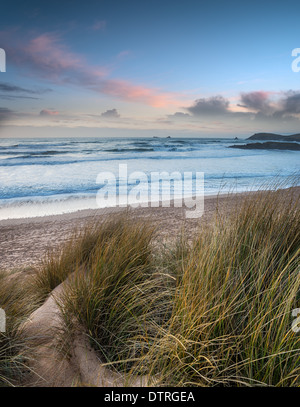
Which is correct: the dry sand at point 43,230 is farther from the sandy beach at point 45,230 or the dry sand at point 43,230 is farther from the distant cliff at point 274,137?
the distant cliff at point 274,137

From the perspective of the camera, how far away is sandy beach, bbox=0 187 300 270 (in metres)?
4.75

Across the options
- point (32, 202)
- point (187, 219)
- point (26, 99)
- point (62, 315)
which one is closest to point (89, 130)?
point (26, 99)

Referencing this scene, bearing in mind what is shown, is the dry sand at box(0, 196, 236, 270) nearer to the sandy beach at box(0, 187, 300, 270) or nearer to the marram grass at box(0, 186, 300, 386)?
the sandy beach at box(0, 187, 300, 270)

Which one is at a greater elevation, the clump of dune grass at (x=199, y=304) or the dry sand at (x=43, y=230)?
the clump of dune grass at (x=199, y=304)

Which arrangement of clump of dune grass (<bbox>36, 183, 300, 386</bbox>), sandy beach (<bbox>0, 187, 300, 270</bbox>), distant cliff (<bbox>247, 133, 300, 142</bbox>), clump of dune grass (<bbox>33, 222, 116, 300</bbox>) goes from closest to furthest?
clump of dune grass (<bbox>36, 183, 300, 386</bbox>)
clump of dune grass (<bbox>33, 222, 116, 300</bbox>)
sandy beach (<bbox>0, 187, 300, 270</bbox>)
distant cliff (<bbox>247, 133, 300, 142</bbox>)

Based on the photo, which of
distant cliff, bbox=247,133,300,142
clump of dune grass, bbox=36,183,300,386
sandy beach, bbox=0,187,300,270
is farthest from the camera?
distant cliff, bbox=247,133,300,142

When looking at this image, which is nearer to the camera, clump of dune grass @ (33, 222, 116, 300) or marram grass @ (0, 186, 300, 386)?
marram grass @ (0, 186, 300, 386)

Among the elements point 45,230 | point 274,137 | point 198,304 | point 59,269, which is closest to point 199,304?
point 198,304

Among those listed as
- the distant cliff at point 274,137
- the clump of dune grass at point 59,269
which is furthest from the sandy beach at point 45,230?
the distant cliff at point 274,137

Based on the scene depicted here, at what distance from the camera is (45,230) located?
20.9ft

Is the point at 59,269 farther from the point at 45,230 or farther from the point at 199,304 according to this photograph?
the point at 45,230

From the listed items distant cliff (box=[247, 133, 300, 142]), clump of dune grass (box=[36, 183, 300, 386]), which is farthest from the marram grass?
A: distant cliff (box=[247, 133, 300, 142])

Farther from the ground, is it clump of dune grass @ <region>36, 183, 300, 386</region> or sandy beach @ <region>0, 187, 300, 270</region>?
clump of dune grass @ <region>36, 183, 300, 386</region>

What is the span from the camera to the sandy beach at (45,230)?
475 centimetres
